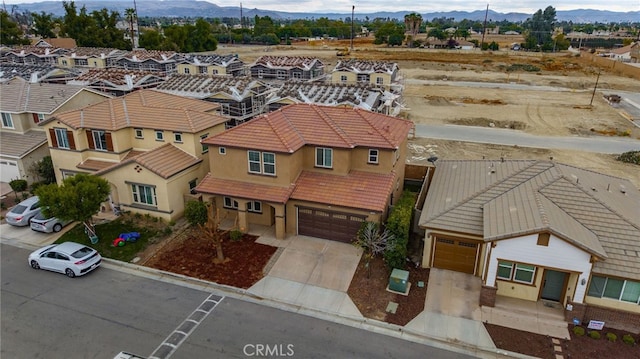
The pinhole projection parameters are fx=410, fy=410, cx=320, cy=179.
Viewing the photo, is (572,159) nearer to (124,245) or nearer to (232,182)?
(232,182)

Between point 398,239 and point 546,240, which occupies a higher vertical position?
point 546,240

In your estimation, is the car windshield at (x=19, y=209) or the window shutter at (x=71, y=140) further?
the window shutter at (x=71, y=140)

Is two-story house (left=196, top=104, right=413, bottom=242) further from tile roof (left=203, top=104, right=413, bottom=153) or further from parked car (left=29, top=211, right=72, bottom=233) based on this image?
parked car (left=29, top=211, right=72, bottom=233)

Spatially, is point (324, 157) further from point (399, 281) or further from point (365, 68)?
point (365, 68)

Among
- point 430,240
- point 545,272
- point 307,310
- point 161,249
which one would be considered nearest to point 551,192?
point 545,272

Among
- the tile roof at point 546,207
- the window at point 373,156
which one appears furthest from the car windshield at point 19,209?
the tile roof at point 546,207

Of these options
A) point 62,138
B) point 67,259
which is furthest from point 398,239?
point 62,138

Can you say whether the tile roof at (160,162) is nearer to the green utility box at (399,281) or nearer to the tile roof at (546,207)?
the green utility box at (399,281)
